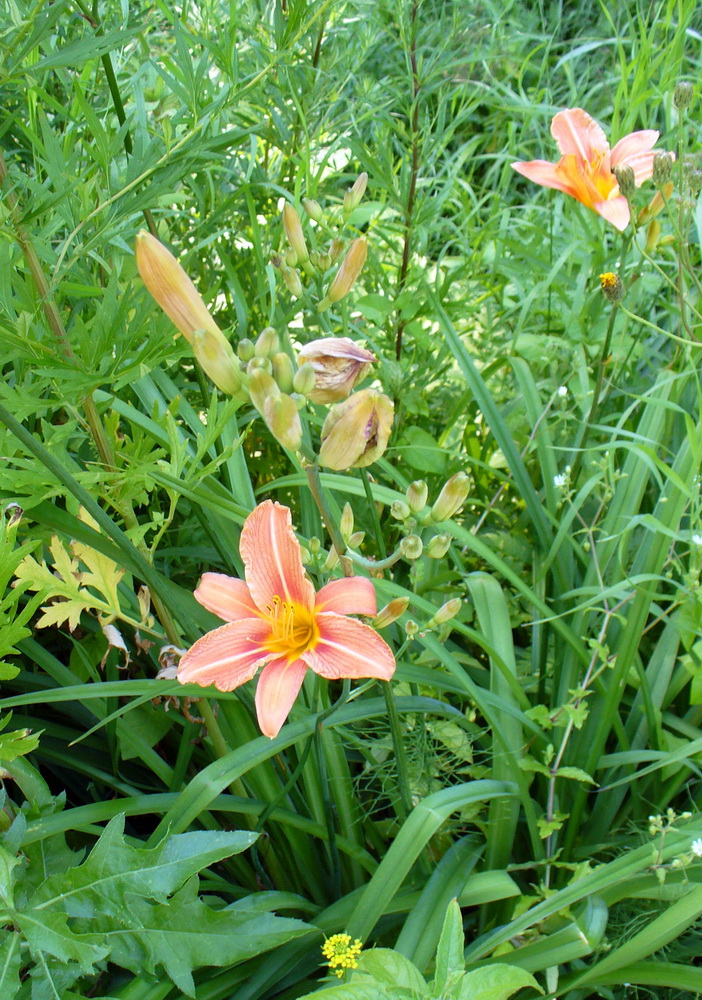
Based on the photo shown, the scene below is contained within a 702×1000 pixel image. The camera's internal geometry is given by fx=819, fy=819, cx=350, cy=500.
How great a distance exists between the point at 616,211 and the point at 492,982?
3.74ft

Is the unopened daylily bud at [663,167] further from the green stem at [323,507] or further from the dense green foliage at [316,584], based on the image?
the green stem at [323,507]

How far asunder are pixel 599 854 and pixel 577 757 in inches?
6.8

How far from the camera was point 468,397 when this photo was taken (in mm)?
1677

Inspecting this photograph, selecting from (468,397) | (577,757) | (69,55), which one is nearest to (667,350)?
(468,397)

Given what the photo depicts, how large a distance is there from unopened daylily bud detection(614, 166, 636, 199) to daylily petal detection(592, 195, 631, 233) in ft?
0.20

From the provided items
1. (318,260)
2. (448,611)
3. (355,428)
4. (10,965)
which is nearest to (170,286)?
(355,428)

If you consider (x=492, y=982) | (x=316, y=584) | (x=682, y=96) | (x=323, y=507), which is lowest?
(x=492, y=982)

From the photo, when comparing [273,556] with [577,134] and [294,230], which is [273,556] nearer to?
[294,230]

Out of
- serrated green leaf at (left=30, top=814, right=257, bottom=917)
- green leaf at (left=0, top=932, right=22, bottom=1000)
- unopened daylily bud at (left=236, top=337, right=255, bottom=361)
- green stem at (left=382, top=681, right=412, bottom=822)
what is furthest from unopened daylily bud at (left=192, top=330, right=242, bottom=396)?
green leaf at (left=0, top=932, right=22, bottom=1000)

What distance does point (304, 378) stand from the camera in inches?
29.1

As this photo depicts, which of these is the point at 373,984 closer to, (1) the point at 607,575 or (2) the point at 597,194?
(1) the point at 607,575

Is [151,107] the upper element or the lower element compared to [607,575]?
upper

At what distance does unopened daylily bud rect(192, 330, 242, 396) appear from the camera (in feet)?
2.38

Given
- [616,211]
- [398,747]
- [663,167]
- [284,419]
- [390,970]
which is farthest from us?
[616,211]
